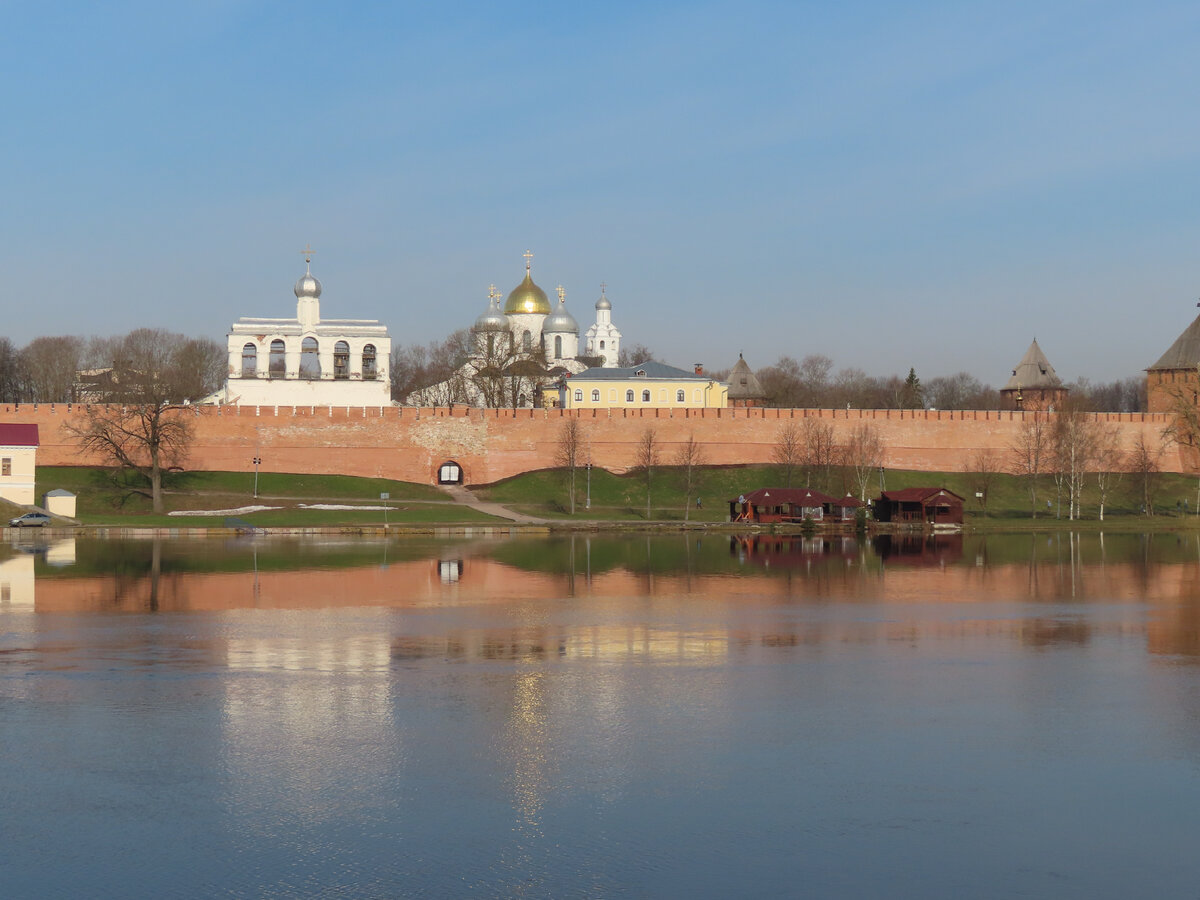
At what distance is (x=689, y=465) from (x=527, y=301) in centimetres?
3196

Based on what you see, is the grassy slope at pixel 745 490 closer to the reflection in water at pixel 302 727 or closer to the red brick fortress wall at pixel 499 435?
the red brick fortress wall at pixel 499 435

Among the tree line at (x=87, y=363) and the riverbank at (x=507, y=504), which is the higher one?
the tree line at (x=87, y=363)

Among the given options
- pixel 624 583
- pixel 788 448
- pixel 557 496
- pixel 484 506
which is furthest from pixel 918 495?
pixel 624 583

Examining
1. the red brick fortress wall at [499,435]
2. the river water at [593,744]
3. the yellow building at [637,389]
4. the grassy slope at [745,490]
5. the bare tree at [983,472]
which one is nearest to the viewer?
the river water at [593,744]

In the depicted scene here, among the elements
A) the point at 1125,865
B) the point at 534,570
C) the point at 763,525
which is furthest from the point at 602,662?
the point at 763,525

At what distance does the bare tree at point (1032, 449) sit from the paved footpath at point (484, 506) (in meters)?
19.4

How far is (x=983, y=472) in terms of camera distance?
5012 centimetres

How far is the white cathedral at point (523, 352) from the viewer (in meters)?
59.4

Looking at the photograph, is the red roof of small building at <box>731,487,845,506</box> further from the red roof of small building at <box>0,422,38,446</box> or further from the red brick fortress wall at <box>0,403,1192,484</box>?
the red roof of small building at <box>0,422,38,446</box>

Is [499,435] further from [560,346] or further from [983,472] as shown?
[560,346]

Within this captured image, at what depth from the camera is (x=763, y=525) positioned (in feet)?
133

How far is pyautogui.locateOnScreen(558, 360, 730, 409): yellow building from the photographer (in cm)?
5778

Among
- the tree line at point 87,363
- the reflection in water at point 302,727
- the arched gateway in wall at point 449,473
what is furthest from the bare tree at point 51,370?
the reflection in water at point 302,727

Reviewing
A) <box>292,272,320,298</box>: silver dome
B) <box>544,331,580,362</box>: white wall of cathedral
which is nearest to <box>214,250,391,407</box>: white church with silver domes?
<box>292,272,320,298</box>: silver dome
